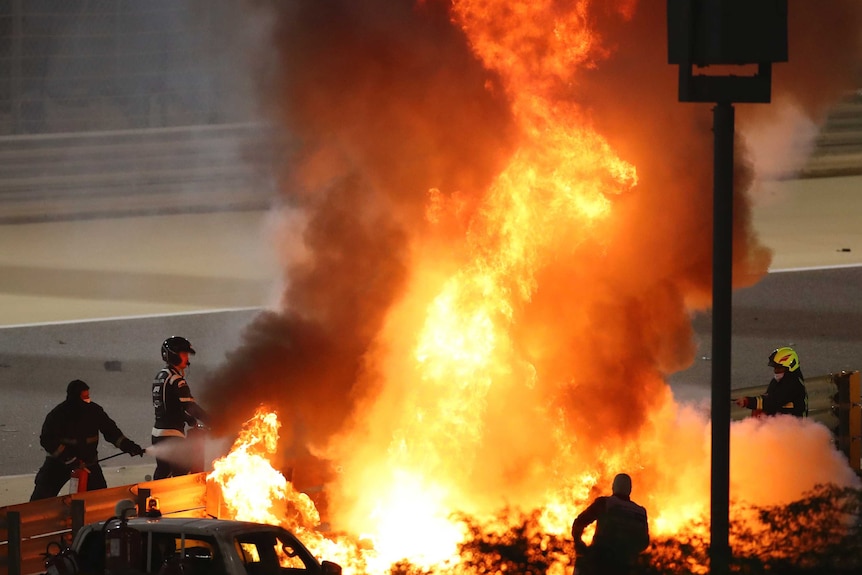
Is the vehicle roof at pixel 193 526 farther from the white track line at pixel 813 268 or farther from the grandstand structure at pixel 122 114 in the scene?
the grandstand structure at pixel 122 114

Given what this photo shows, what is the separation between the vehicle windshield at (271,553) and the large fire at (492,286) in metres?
2.37

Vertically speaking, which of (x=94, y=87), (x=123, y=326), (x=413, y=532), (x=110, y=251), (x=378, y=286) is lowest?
(x=413, y=532)

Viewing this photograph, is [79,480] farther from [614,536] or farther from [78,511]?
[614,536]

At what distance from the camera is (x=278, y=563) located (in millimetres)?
8648

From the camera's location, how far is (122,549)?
8.27 metres

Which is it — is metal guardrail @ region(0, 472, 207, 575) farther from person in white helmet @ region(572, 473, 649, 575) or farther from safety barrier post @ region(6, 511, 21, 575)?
person in white helmet @ region(572, 473, 649, 575)

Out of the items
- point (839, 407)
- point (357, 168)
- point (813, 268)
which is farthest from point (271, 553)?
point (813, 268)

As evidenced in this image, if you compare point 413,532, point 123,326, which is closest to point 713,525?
point 413,532

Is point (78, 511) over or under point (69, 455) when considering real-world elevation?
under

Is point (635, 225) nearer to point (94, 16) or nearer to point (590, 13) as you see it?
point (590, 13)

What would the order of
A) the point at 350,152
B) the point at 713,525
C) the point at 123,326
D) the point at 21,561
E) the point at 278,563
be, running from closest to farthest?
the point at 713,525 → the point at 278,563 → the point at 21,561 → the point at 350,152 → the point at 123,326

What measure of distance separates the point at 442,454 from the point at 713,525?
15.1ft

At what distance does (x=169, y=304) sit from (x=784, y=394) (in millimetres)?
8925

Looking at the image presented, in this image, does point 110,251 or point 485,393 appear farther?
point 110,251
